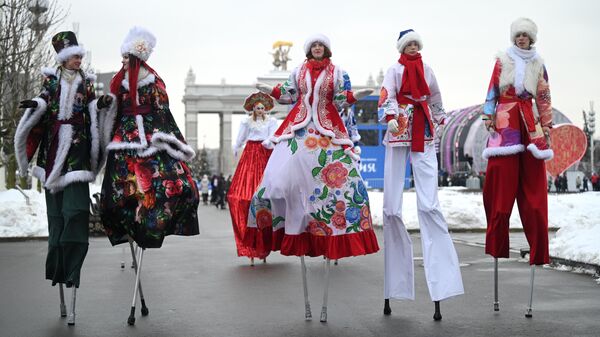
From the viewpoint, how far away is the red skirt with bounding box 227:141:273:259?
10.4 metres

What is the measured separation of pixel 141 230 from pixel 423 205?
1998 mm

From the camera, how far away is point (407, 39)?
649cm

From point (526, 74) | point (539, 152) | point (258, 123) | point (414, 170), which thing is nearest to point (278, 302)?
point (414, 170)

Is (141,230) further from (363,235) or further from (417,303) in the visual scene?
(417,303)

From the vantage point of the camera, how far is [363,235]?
6055 mm

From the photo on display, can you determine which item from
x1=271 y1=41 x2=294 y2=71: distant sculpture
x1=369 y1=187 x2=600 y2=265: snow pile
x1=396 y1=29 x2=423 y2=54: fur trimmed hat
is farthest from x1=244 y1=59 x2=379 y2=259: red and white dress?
x1=271 y1=41 x2=294 y2=71: distant sculpture

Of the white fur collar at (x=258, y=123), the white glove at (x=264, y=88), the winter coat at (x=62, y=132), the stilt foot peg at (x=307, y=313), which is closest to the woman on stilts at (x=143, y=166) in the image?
the winter coat at (x=62, y=132)

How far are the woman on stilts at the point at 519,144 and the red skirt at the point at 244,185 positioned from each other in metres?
4.15

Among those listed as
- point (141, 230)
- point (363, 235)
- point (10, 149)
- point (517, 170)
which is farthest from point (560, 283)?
point (10, 149)

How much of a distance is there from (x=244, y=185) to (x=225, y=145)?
258 ft

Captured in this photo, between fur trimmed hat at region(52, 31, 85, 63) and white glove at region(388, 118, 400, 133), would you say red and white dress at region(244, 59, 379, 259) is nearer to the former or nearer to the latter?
white glove at region(388, 118, 400, 133)

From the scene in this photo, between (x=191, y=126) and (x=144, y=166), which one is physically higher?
(x=191, y=126)

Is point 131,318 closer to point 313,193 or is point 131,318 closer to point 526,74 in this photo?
point 313,193

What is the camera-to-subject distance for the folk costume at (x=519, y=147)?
6.30m
